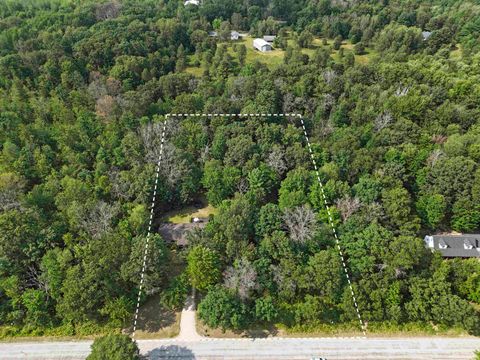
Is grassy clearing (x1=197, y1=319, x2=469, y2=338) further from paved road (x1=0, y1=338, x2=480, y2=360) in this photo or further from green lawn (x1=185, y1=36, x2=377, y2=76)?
green lawn (x1=185, y1=36, x2=377, y2=76)

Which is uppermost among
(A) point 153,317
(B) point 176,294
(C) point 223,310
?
Answer: (C) point 223,310

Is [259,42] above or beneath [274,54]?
above

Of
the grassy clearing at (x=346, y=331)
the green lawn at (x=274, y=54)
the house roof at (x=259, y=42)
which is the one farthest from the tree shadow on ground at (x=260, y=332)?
the house roof at (x=259, y=42)

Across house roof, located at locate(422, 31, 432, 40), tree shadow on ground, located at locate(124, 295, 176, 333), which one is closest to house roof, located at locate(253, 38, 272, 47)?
house roof, located at locate(422, 31, 432, 40)

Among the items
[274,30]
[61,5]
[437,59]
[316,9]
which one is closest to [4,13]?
[61,5]

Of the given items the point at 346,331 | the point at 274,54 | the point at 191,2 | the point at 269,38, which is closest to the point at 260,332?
the point at 346,331

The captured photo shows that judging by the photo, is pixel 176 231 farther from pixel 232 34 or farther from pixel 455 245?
pixel 232 34

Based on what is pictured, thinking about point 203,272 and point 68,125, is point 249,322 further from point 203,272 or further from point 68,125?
point 68,125
